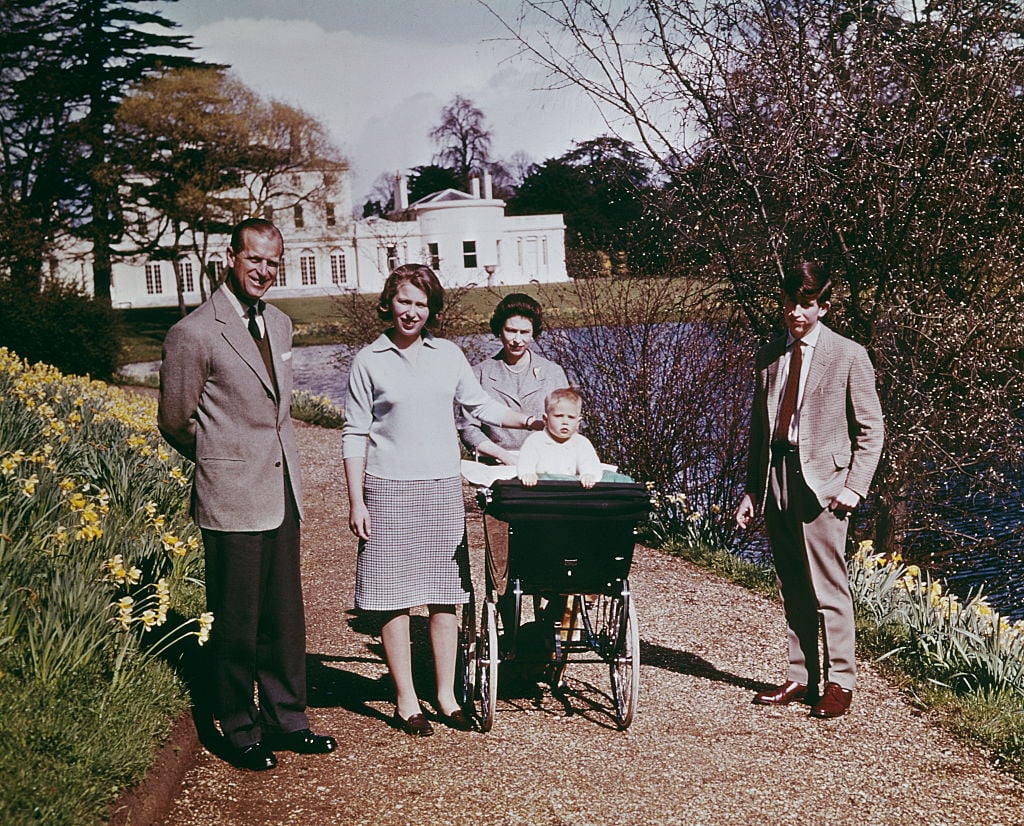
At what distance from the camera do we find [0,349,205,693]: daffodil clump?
4277 mm

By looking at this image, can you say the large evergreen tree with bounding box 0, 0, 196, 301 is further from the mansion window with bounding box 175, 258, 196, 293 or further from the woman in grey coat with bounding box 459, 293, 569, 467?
the woman in grey coat with bounding box 459, 293, 569, 467

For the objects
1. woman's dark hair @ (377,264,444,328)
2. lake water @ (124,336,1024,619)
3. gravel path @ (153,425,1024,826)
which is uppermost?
woman's dark hair @ (377,264,444,328)

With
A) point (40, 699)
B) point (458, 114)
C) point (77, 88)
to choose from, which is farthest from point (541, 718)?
point (458, 114)

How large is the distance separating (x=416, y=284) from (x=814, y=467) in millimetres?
1933

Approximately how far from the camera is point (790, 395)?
16.7ft

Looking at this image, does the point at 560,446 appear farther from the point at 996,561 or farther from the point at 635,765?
the point at 996,561

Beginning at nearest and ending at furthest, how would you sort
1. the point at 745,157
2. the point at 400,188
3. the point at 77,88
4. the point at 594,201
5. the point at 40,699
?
the point at 40,699 < the point at 745,157 < the point at 77,88 < the point at 400,188 < the point at 594,201

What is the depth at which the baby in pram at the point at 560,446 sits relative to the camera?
4.81 metres

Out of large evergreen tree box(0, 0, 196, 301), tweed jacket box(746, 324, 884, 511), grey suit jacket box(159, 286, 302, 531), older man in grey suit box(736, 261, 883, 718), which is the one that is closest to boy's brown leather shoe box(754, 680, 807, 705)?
older man in grey suit box(736, 261, 883, 718)

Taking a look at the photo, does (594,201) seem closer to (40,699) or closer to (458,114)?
(458,114)

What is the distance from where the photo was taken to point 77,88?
41.1m

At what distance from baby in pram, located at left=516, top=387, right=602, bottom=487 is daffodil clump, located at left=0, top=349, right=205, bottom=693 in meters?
1.52

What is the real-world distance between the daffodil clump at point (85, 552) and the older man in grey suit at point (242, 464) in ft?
0.75

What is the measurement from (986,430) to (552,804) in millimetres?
5048
